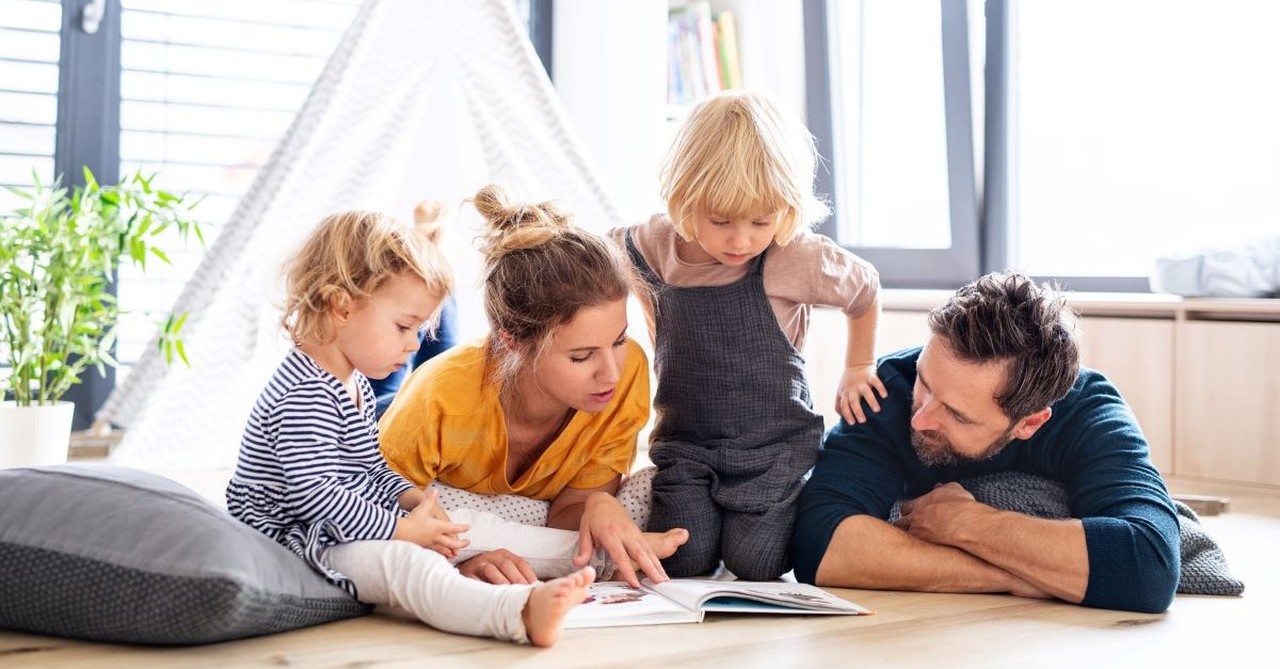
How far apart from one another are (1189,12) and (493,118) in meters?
1.74

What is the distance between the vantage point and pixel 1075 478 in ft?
5.75

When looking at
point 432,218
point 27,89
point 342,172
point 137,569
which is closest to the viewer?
point 137,569

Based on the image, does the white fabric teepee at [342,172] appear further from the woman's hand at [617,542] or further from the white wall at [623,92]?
the woman's hand at [617,542]

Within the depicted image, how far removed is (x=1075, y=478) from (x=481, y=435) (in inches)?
32.0

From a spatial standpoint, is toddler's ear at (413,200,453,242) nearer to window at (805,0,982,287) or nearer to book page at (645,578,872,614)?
book page at (645,578,872,614)

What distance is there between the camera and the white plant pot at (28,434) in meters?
2.82

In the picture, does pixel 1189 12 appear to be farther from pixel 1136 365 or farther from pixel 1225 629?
pixel 1225 629

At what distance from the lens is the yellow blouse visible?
1.79m

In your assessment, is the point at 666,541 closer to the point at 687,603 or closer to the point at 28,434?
the point at 687,603

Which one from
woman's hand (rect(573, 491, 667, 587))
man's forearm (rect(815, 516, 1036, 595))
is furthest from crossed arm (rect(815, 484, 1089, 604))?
woman's hand (rect(573, 491, 667, 587))

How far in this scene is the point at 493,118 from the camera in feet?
11.2

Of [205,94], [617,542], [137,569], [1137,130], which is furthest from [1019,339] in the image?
[205,94]

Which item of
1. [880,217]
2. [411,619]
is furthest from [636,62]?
[411,619]

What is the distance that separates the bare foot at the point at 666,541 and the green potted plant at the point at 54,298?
1.65 m
